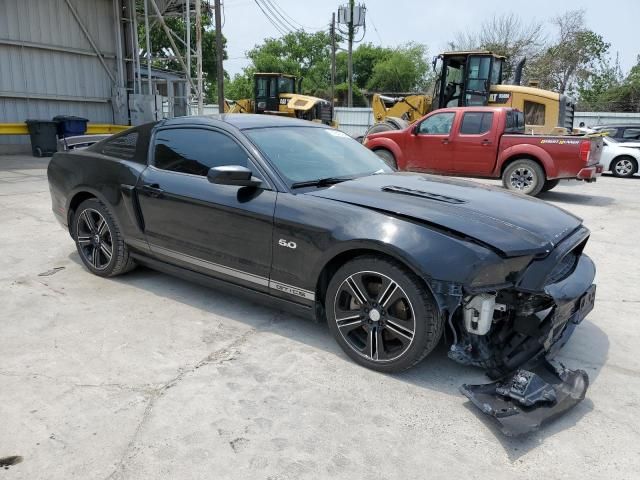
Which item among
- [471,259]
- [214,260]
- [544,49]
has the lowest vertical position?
[214,260]

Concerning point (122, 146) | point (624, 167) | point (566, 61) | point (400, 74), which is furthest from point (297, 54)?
point (122, 146)

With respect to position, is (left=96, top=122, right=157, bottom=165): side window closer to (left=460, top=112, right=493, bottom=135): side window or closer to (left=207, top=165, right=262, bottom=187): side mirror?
(left=207, top=165, right=262, bottom=187): side mirror

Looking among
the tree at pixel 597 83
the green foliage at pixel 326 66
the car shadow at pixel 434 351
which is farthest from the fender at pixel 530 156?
the green foliage at pixel 326 66

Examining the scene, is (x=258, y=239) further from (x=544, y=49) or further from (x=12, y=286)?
(x=544, y=49)

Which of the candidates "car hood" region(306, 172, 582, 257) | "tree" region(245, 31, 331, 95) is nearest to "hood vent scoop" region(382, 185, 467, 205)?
"car hood" region(306, 172, 582, 257)

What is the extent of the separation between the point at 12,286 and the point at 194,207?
1933mm

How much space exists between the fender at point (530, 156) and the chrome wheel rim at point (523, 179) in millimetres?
251

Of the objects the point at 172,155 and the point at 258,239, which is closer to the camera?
the point at 258,239

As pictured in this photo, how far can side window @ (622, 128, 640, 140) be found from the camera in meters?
14.8

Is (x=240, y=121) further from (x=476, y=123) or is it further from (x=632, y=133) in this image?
(x=632, y=133)

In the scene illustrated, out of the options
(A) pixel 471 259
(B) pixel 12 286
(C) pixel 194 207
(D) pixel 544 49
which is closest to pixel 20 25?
(B) pixel 12 286

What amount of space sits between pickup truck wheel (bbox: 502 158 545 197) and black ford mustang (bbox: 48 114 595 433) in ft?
21.2

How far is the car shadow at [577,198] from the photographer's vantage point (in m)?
9.74

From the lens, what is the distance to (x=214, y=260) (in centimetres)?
377
